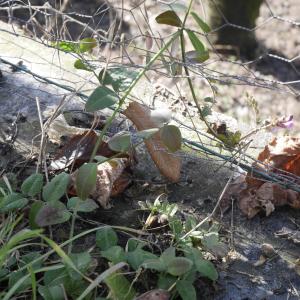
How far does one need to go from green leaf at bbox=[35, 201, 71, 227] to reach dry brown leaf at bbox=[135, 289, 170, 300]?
0.88 feet

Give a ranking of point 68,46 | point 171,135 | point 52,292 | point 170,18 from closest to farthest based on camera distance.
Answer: point 52,292 → point 171,135 → point 170,18 → point 68,46

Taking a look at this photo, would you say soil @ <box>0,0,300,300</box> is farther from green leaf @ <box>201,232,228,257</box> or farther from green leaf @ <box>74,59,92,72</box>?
green leaf @ <box>74,59,92,72</box>

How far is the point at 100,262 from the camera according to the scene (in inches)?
53.2

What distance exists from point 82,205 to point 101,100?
10.6 inches

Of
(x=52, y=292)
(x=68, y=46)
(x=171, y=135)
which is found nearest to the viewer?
(x=52, y=292)

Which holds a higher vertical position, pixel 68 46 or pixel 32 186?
pixel 68 46

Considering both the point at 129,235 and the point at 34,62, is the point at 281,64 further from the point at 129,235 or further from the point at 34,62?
the point at 129,235

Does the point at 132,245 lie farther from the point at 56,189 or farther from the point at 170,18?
the point at 170,18

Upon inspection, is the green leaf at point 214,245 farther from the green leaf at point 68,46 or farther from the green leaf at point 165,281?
the green leaf at point 68,46

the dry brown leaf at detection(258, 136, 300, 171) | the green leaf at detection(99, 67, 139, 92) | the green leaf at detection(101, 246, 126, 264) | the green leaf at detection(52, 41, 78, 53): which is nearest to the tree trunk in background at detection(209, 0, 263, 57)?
the green leaf at detection(52, 41, 78, 53)

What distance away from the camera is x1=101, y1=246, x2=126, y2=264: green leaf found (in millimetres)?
1252

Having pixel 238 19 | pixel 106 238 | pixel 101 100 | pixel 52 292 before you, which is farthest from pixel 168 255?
pixel 238 19

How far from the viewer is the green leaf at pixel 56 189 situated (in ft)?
4.47

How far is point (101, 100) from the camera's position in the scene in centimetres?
129
